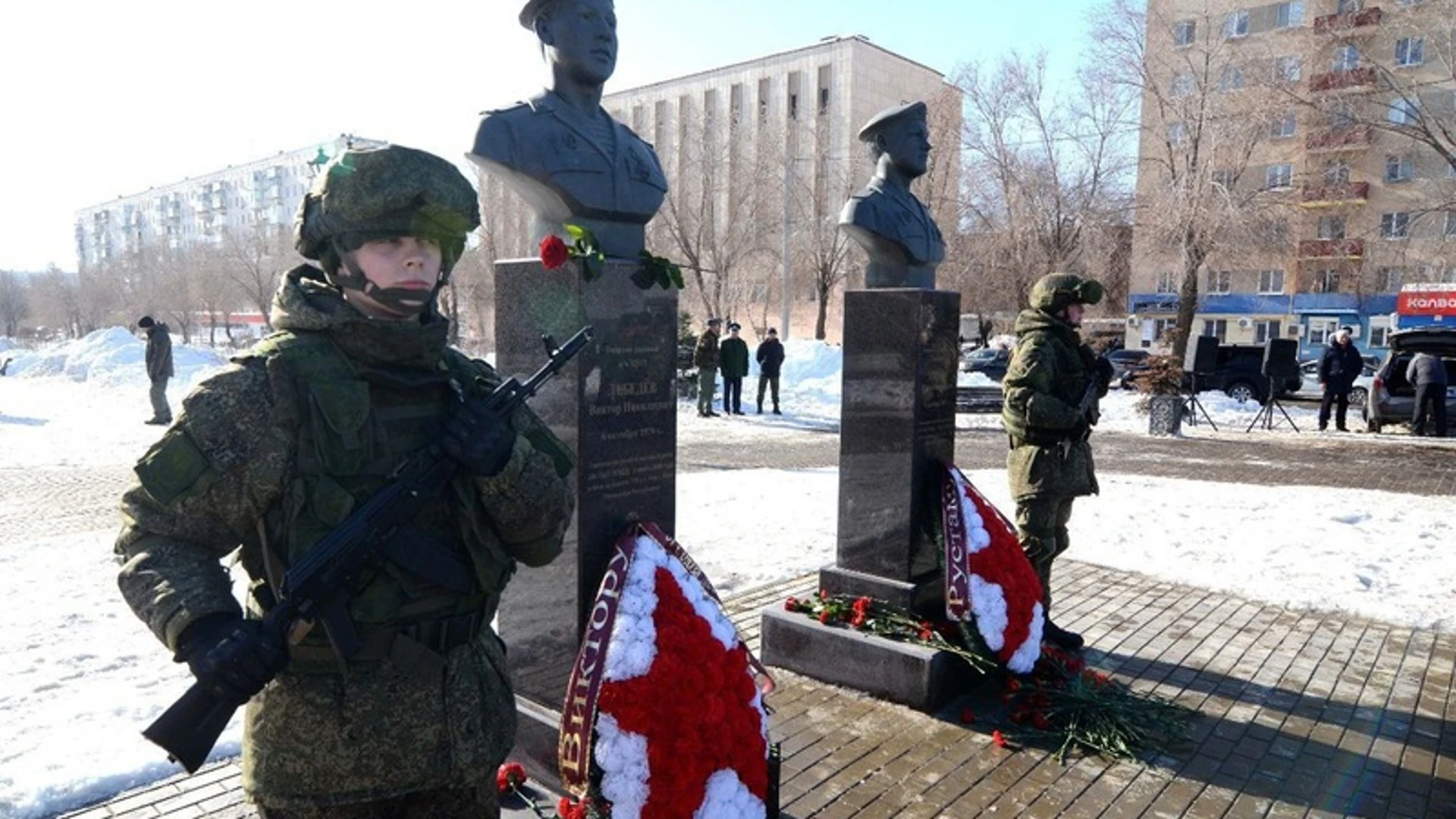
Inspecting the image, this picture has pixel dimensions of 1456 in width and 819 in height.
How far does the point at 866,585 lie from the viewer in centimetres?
523

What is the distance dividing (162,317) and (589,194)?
203ft

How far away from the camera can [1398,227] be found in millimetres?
24969

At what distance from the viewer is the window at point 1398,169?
35844 millimetres

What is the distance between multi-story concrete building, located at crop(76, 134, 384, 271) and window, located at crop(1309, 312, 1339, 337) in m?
53.5

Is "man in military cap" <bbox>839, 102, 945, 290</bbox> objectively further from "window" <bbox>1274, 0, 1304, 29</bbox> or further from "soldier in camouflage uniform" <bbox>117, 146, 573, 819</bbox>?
"window" <bbox>1274, 0, 1304, 29</bbox>

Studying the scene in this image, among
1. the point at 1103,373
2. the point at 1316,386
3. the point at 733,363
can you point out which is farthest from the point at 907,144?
the point at 1316,386

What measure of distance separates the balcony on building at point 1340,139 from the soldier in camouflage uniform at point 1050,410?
2132 cm

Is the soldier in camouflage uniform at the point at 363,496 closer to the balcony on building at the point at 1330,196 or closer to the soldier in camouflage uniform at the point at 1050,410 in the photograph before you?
the soldier in camouflage uniform at the point at 1050,410

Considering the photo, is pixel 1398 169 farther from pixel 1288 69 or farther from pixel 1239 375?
pixel 1239 375

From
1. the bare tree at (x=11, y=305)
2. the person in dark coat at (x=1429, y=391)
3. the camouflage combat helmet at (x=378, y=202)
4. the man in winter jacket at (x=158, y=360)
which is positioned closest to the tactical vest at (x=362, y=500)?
the camouflage combat helmet at (x=378, y=202)

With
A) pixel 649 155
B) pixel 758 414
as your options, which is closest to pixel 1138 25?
pixel 758 414

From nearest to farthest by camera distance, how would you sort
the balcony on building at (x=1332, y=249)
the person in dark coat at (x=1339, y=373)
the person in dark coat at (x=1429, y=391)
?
the person in dark coat at (x=1429, y=391) → the person in dark coat at (x=1339, y=373) → the balcony on building at (x=1332, y=249)

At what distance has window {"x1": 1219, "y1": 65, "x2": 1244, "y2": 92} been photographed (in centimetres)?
2288

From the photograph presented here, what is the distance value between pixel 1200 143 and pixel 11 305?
74.0 meters
